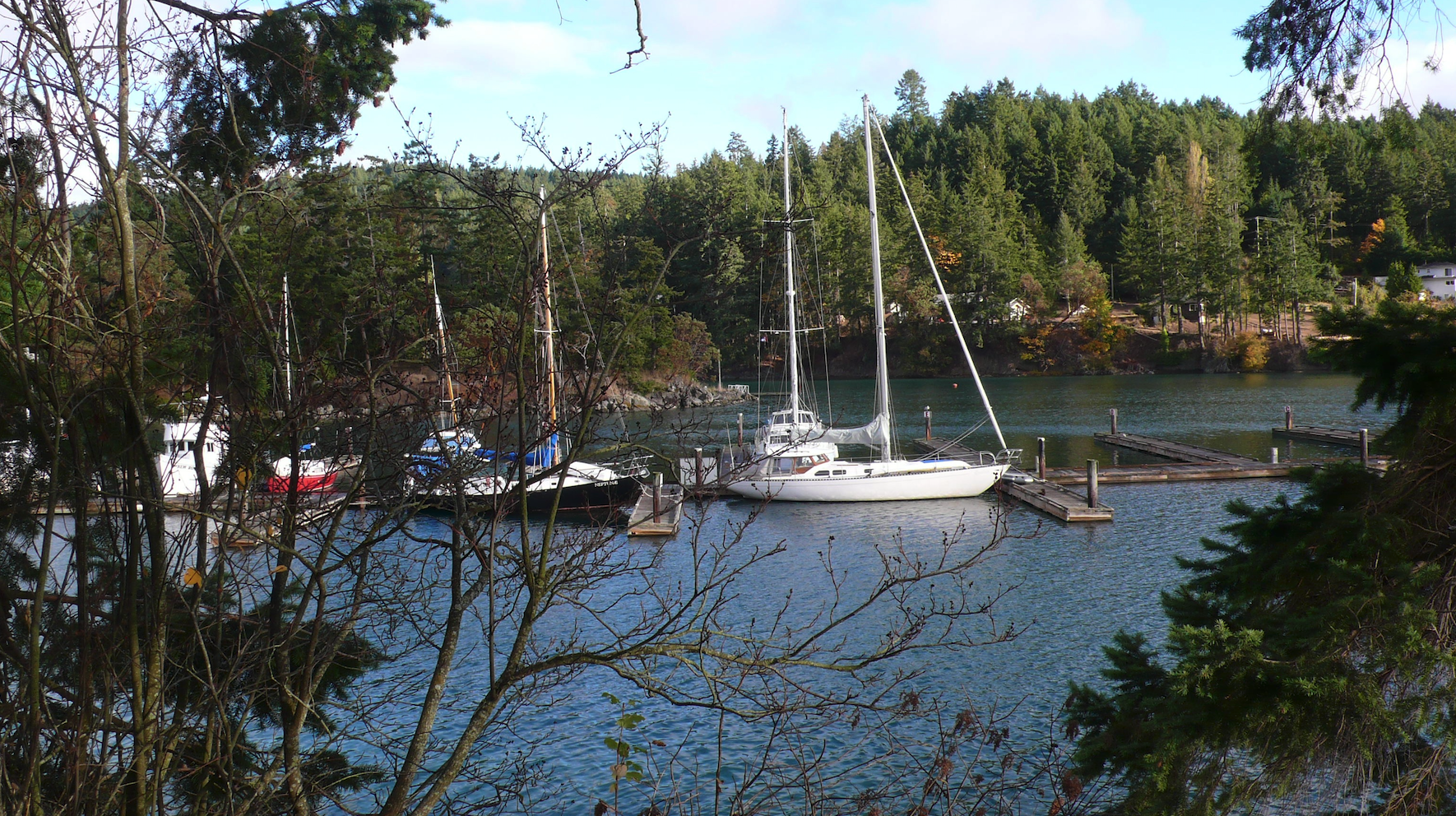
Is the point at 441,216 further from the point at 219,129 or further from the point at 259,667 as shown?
the point at 259,667

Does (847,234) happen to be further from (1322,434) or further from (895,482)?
(895,482)

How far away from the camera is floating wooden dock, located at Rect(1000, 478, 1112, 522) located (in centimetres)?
1980

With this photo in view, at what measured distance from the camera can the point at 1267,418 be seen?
35.1 m

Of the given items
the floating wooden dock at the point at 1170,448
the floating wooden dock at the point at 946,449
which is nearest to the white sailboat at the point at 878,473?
the floating wooden dock at the point at 946,449

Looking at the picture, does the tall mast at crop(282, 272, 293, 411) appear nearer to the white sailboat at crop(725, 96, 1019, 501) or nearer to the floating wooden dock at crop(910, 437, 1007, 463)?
the white sailboat at crop(725, 96, 1019, 501)

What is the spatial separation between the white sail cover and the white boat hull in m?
0.81

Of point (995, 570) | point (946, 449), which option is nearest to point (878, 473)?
point (946, 449)

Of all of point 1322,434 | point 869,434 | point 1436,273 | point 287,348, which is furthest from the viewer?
point 1436,273

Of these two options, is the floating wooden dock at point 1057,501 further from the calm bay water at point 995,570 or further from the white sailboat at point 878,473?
the white sailboat at point 878,473

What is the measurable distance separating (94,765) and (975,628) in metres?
11.4

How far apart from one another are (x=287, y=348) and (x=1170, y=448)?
2785cm

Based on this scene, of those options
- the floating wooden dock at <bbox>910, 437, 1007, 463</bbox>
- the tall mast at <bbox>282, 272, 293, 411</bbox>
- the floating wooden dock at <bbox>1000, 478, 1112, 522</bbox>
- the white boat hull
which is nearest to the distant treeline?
the tall mast at <bbox>282, 272, 293, 411</bbox>

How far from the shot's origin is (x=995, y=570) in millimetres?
16484

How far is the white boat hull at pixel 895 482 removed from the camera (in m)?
22.7
